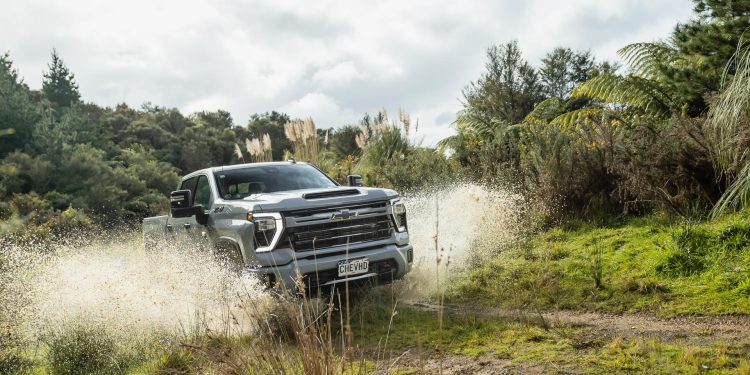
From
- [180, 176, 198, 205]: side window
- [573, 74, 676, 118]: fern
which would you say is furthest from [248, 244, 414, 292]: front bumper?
[573, 74, 676, 118]: fern

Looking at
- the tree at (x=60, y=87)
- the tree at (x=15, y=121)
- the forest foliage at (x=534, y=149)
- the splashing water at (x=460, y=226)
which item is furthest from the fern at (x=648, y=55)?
the tree at (x=60, y=87)

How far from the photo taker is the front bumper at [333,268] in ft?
19.8

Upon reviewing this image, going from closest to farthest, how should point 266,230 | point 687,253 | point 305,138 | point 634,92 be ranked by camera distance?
point 266,230
point 687,253
point 634,92
point 305,138

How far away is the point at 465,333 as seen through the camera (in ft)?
19.1

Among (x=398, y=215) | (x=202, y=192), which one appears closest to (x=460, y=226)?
(x=398, y=215)

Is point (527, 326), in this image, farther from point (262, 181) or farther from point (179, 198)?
point (179, 198)

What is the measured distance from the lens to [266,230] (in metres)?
6.16

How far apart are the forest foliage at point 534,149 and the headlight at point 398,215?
3321 mm

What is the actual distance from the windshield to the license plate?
5.05 feet

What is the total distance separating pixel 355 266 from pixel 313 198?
32.9 inches

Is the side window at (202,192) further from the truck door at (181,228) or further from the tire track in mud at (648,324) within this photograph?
the tire track in mud at (648,324)

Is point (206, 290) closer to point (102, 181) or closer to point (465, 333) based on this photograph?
point (465, 333)

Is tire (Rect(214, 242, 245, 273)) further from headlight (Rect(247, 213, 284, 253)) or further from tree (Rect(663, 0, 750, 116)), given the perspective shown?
tree (Rect(663, 0, 750, 116))

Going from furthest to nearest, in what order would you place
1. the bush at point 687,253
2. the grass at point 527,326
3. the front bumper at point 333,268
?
the bush at point 687,253
the front bumper at point 333,268
the grass at point 527,326
